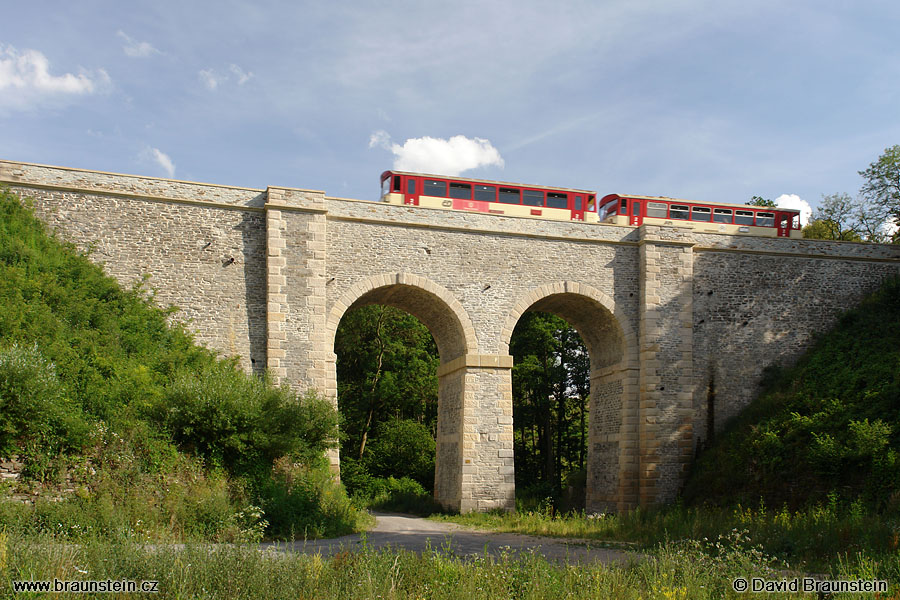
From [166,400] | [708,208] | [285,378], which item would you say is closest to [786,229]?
[708,208]

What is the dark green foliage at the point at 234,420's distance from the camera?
14.8m

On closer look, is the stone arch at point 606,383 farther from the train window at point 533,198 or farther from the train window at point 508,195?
the train window at point 508,195

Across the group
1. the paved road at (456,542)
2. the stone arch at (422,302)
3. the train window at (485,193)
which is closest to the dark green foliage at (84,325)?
the stone arch at (422,302)

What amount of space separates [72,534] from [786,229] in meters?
24.8

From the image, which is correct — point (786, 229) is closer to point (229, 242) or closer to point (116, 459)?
point (229, 242)

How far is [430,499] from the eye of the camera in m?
23.5

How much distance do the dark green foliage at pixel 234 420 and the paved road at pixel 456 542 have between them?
2.24 m

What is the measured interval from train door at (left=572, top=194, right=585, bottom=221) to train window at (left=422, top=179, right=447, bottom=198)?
4410 mm

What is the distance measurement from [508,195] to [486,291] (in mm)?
4392

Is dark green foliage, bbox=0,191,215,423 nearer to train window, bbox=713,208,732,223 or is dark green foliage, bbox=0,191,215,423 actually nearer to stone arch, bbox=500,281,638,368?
stone arch, bbox=500,281,638,368

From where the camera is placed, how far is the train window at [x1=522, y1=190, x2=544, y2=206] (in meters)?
24.4

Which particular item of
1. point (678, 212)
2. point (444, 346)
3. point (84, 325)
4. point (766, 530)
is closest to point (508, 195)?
point (444, 346)
